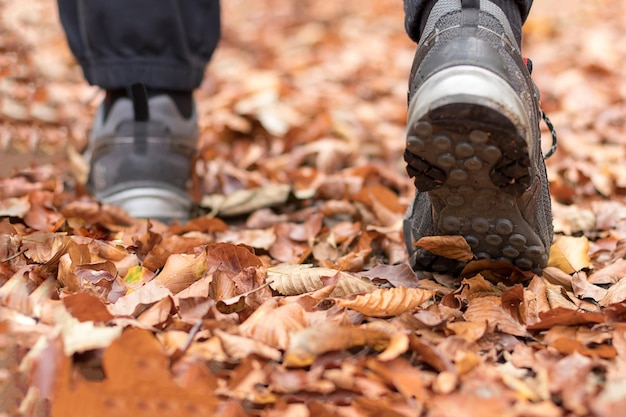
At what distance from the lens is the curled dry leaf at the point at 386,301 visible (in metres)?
0.90

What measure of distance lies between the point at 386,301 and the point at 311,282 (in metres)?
0.14

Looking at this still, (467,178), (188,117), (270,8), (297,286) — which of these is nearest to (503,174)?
(467,178)

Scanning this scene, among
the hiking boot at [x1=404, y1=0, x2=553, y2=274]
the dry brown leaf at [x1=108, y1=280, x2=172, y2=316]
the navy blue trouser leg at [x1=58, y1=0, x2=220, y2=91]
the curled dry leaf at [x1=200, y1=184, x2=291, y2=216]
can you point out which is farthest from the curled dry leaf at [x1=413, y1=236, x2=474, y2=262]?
the navy blue trouser leg at [x1=58, y1=0, x2=220, y2=91]

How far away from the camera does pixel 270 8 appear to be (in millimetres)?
4301

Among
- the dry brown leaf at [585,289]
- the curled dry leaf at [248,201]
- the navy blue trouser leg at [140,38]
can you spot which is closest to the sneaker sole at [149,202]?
the curled dry leaf at [248,201]

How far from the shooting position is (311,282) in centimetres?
100

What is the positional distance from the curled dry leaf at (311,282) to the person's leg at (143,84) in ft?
1.56

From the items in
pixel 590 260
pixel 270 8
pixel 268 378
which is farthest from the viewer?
pixel 270 8

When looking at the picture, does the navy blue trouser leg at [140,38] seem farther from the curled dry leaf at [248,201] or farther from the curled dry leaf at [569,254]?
Result: the curled dry leaf at [569,254]

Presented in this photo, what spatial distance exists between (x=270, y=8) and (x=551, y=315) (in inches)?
147

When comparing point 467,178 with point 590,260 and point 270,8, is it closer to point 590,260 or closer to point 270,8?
point 590,260

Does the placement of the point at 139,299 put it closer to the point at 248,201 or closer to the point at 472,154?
the point at 472,154

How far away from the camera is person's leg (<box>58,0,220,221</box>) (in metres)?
1.36

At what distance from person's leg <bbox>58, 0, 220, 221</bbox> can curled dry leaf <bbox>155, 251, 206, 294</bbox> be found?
38cm
